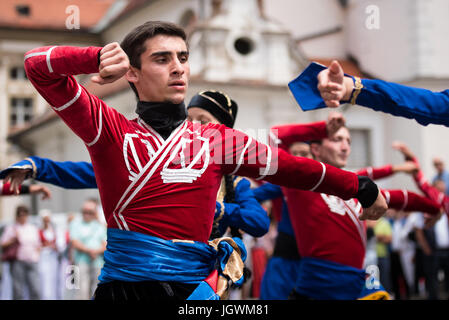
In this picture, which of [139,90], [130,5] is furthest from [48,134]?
[139,90]

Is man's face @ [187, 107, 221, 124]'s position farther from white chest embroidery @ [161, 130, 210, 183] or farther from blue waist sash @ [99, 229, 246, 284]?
blue waist sash @ [99, 229, 246, 284]

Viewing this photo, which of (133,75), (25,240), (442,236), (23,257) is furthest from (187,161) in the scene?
(442,236)

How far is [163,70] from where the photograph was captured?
281cm

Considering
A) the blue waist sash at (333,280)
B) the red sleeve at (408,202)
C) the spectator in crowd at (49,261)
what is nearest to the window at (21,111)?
the spectator in crowd at (49,261)

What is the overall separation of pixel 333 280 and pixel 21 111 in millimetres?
33115

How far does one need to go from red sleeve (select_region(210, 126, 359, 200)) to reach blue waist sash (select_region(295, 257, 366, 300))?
6.28 ft

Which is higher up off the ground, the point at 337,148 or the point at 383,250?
the point at 337,148

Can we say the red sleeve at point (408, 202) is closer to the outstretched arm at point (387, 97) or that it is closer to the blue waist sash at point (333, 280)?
the blue waist sash at point (333, 280)

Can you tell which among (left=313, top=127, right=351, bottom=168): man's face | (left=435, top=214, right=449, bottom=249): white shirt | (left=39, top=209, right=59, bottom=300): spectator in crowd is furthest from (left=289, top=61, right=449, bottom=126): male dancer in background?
(left=39, top=209, right=59, bottom=300): spectator in crowd

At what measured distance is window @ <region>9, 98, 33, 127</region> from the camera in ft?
116

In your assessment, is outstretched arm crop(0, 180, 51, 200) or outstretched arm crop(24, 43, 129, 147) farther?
outstretched arm crop(0, 180, 51, 200)

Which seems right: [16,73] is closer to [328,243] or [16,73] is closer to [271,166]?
[328,243]
